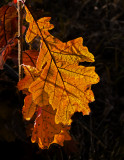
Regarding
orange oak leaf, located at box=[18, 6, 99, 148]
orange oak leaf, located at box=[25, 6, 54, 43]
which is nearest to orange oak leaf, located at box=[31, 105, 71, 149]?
orange oak leaf, located at box=[18, 6, 99, 148]

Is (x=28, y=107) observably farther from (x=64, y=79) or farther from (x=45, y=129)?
(x=64, y=79)

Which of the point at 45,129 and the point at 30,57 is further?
the point at 30,57

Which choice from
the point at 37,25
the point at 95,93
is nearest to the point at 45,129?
the point at 37,25

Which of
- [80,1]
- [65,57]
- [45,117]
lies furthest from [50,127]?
[80,1]

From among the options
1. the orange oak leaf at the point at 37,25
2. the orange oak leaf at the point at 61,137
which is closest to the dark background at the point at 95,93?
the orange oak leaf at the point at 37,25

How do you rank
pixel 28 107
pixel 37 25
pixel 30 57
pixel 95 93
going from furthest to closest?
pixel 95 93 < pixel 30 57 < pixel 28 107 < pixel 37 25

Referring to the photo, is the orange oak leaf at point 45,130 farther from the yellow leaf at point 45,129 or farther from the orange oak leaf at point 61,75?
the orange oak leaf at point 61,75

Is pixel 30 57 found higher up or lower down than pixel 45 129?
higher up

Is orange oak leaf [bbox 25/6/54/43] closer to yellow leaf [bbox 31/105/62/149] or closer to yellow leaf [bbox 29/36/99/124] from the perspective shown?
yellow leaf [bbox 29/36/99/124]
